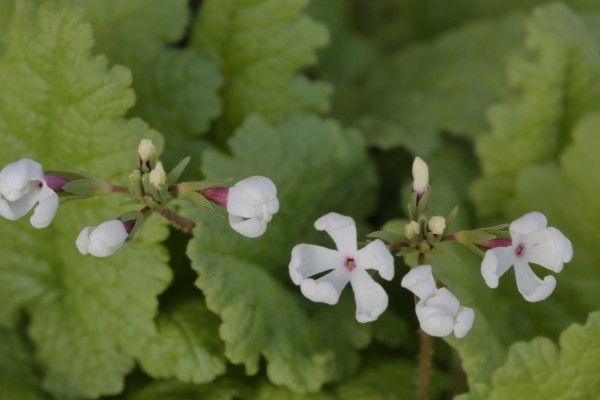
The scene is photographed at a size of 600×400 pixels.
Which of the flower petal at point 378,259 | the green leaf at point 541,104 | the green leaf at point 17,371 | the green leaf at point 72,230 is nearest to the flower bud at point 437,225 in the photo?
the flower petal at point 378,259

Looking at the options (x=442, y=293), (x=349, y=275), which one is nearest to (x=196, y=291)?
(x=349, y=275)

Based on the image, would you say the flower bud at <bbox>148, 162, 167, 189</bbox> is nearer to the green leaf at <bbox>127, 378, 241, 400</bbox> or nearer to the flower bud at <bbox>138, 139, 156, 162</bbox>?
the flower bud at <bbox>138, 139, 156, 162</bbox>

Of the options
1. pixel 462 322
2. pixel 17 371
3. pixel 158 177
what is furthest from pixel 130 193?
pixel 17 371

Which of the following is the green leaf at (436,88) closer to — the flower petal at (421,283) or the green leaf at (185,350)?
the green leaf at (185,350)

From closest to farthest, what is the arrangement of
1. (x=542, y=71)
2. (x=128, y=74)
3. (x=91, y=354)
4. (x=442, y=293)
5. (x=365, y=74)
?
(x=442, y=293) < (x=128, y=74) < (x=91, y=354) < (x=542, y=71) < (x=365, y=74)

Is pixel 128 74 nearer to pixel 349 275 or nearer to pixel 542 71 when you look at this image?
pixel 349 275
